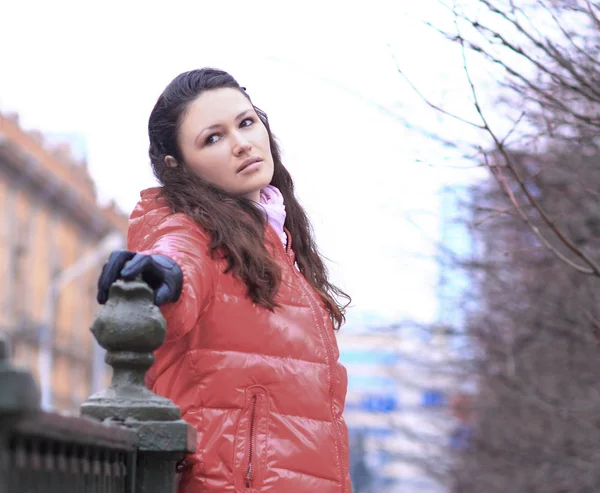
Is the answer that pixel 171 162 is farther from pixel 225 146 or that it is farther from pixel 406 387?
pixel 406 387

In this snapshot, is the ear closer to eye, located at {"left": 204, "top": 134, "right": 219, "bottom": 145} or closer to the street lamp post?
eye, located at {"left": 204, "top": 134, "right": 219, "bottom": 145}

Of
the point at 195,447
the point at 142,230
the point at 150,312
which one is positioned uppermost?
the point at 142,230

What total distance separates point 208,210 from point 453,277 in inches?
327

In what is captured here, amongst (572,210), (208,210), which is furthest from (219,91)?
(572,210)

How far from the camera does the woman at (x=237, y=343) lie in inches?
124

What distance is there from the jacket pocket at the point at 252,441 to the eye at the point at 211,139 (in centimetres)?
87

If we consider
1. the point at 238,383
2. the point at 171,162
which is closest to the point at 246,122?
the point at 171,162

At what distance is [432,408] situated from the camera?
60.4 feet

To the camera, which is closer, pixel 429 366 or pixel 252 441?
pixel 252 441

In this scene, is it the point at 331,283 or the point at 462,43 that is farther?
the point at 462,43

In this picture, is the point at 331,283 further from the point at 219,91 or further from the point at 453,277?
the point at 453,277

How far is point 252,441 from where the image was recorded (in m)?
3.18

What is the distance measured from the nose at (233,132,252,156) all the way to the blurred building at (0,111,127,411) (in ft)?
86.6

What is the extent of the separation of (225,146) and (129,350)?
3.08 ft
